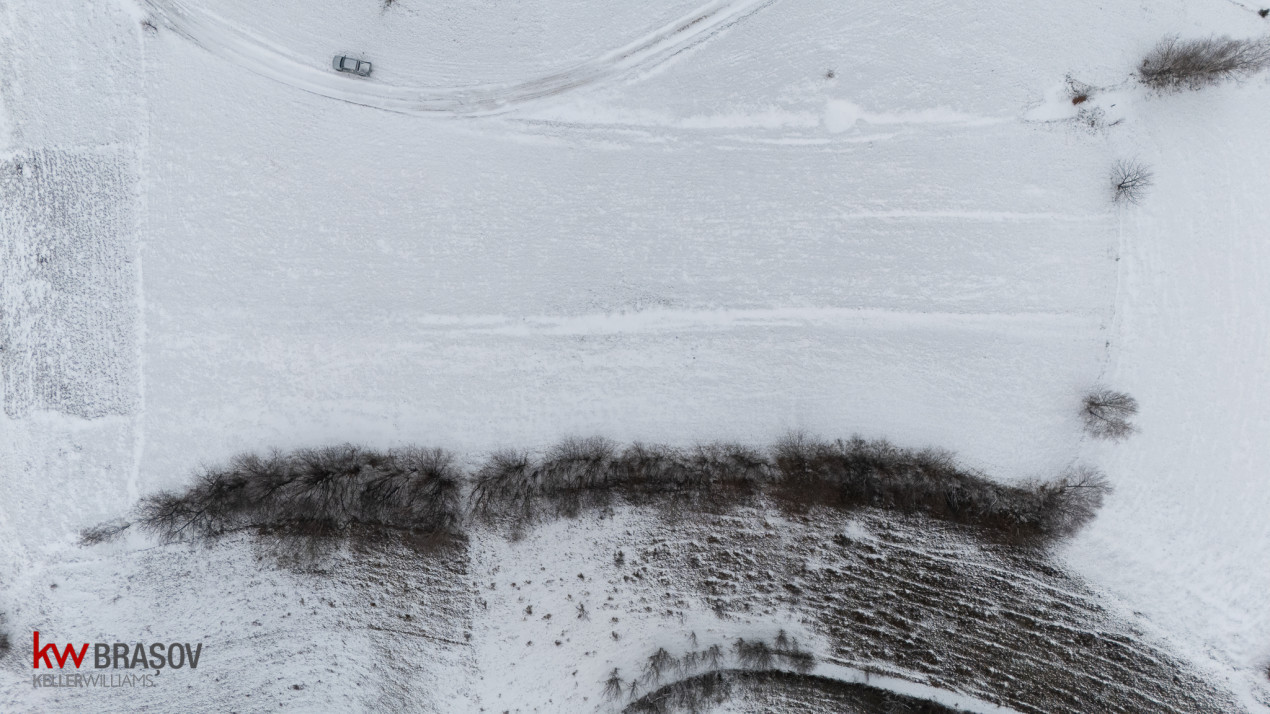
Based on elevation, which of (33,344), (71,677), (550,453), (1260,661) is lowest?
(71,677)

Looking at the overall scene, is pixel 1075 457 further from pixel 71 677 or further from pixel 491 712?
pixel 71 677

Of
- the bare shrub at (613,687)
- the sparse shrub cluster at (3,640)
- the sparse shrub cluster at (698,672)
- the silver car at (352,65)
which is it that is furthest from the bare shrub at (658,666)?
A: the silver car at (352,65)

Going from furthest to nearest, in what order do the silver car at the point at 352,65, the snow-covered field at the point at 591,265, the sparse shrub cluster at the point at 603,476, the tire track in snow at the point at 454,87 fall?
the tire track in snow at the point at 454,87
the silver car at the point at 352,65
the sparse shrub cluster at the point at 603,476
the snow-covered field at the point at 591,265

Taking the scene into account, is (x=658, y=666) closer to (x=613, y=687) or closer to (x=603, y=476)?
(x=613, y=687)

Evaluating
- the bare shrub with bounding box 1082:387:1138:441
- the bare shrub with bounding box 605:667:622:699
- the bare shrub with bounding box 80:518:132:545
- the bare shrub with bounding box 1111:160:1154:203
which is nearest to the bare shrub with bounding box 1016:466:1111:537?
the bare shrub with bounding box 1082:387:1138:441

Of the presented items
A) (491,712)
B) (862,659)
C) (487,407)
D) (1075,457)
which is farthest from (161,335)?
(1075,457)

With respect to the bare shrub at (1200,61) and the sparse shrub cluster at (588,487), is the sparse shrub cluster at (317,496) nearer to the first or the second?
the sparse shrub cluster at (588,487)
